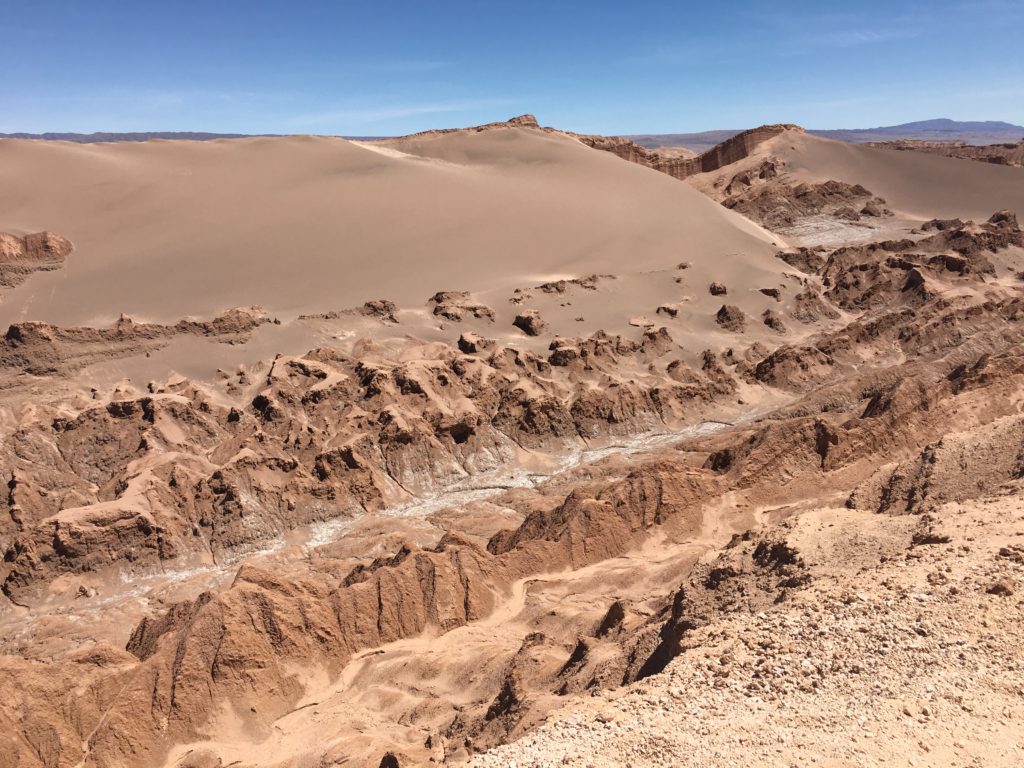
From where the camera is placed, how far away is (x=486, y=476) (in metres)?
24.9

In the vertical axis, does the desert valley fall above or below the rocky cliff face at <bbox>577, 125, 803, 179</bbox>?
below

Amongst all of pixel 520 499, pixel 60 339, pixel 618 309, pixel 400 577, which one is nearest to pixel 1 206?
pixel 60 339

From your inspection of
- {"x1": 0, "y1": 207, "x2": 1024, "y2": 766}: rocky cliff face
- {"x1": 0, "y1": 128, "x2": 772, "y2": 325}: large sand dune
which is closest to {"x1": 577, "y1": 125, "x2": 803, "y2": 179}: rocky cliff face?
{"x1": 0, "y1": 128, "x2": 772, "y2": 325}: large sand dune

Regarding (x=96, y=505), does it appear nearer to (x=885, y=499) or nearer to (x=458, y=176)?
(x=885, y=499)

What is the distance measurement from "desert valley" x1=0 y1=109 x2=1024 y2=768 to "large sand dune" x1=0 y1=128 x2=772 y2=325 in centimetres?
31

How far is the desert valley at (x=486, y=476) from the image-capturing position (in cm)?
923

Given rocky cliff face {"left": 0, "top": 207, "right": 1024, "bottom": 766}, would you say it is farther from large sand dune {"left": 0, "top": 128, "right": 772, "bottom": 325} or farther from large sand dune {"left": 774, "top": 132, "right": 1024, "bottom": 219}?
large sand dune {"left": 774, "top": 132, "right": 1024, "bottom": 219}

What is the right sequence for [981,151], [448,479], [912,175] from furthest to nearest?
1. [981,151]
2. [912,175]
3. [448,479]

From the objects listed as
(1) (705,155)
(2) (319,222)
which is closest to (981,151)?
(1) (705,155)

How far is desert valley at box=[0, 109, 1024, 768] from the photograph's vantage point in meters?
9.23

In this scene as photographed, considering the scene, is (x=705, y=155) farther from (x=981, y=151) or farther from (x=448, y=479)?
(x=448, y=479)

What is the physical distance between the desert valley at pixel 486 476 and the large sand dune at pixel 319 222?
0.31 metres

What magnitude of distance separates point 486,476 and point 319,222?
24.6 metres

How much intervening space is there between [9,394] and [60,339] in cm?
358
